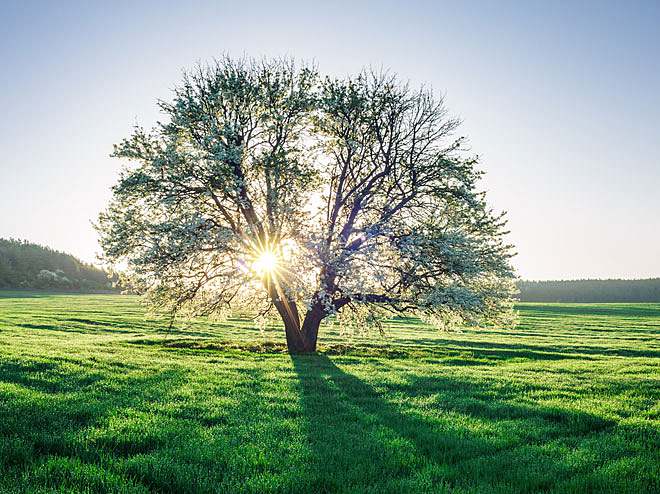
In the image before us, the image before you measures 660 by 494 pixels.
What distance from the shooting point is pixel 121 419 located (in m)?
9.05

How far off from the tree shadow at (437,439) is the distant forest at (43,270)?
11524cm

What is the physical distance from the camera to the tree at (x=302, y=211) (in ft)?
69.8

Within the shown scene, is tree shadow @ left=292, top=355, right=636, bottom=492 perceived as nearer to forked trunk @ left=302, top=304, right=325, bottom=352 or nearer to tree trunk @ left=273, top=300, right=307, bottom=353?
tree trunk @ left=273, top=300, right=307, bottom=353

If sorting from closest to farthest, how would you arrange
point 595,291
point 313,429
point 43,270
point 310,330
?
point 313,429, point 310,330, point 43,270, point 595,291

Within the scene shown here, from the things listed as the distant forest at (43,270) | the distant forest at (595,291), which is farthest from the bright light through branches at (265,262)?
the distant forest at (595,291)

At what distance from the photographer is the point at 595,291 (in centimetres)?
Result: 14950

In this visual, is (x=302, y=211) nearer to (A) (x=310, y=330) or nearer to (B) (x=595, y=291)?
(A) (x=310, y=330)

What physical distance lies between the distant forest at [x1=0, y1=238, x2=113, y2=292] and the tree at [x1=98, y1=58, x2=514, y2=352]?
10196 cm

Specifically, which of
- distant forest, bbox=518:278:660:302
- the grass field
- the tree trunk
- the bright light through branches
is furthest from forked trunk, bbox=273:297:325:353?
distant forest, bbox=518:278:660:302

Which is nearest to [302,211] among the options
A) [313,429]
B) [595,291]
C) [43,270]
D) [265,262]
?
[265,262]

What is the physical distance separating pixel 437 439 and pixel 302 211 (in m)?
16.3

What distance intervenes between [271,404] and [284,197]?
Result: 13011 mm

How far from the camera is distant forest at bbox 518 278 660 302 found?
459 feet

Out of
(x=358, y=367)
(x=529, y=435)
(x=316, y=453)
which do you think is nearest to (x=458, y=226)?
(x=358, y=367)
